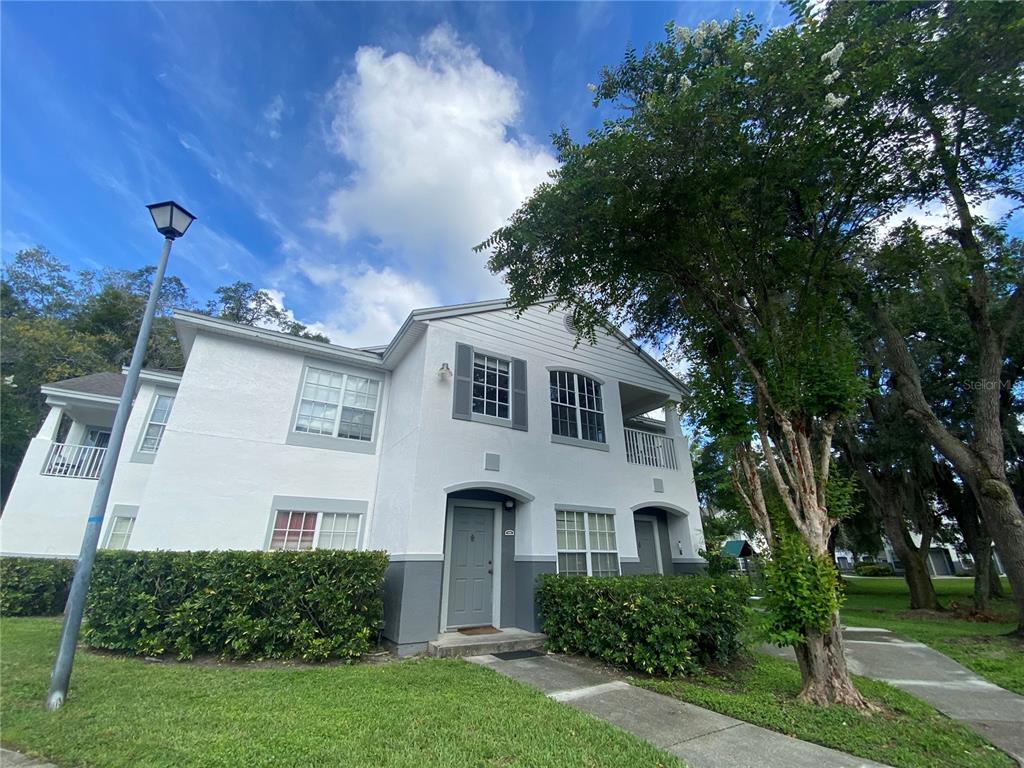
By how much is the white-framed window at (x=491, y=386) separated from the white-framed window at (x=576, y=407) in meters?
1.31

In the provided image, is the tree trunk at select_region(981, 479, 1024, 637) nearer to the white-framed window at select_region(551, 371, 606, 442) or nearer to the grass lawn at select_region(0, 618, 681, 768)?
the white-framed window at select_region(551, 371, 606, 442)

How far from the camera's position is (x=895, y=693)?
5000 mm

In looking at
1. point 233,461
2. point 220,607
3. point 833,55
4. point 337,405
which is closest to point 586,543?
point 337,405

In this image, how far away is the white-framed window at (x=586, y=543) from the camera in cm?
912

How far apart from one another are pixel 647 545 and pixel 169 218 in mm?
11588

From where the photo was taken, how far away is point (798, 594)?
15.0ft

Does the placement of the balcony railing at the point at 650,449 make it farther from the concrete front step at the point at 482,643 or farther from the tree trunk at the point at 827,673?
the tree trunk at the point at 827,673

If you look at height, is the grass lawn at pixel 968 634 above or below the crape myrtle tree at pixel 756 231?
below

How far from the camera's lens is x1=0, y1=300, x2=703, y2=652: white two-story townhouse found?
801 cm

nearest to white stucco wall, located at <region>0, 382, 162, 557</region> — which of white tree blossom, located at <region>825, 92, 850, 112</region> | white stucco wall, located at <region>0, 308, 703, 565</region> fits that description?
white stucco wall, located at <region>0, 308, 703, 565</region>

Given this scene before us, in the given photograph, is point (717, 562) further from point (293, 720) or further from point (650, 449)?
point (293, 720)

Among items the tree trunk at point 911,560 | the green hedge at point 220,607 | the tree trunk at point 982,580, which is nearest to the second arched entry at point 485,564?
the green hedge at point 220,607

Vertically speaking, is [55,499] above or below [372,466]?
below

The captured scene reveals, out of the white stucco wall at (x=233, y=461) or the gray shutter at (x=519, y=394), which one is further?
the gray shutter at (x=519, y=394)
